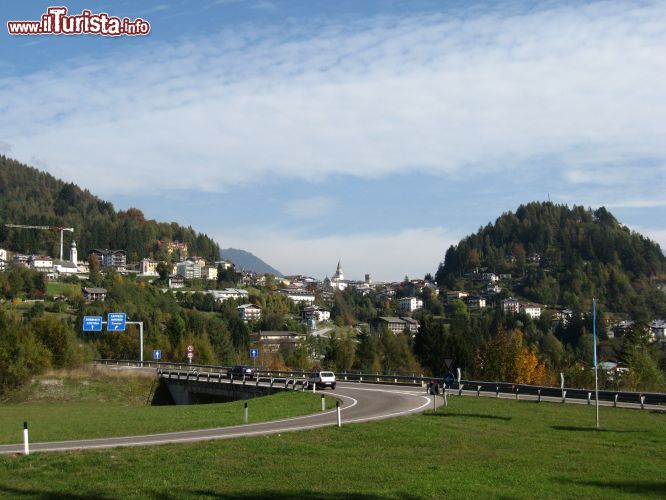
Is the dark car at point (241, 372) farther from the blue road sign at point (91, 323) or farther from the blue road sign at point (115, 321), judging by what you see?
the blue road sign at point (91, 323)

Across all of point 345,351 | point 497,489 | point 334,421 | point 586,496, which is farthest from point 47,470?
point 345,351

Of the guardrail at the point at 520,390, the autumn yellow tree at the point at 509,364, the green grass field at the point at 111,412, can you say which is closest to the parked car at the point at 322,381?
the guardrail at the point at 520,390

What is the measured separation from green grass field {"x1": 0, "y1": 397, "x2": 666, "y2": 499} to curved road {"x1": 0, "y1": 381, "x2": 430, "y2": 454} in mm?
1926

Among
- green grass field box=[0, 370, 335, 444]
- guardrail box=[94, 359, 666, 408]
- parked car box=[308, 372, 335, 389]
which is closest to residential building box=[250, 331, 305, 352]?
green grass field box=[0, 370, 335, 444]

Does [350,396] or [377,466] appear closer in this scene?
[377,466]

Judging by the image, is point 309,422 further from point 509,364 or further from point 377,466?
point 509,364

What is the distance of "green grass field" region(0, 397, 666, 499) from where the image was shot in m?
16.0

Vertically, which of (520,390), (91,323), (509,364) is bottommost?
(509,364)

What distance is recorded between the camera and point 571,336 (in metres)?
190

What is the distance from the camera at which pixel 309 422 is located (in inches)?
1238

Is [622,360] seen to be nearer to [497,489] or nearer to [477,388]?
[477,388]

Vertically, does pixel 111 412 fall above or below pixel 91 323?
below

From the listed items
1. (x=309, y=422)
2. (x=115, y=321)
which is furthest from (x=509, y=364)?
(x=309, y=422)

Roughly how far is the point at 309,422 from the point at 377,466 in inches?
497
